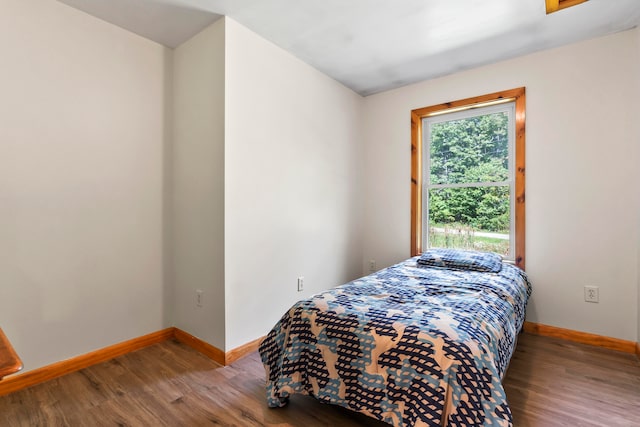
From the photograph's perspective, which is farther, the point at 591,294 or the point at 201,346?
the point at 591,294

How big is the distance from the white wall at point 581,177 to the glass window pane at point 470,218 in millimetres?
241

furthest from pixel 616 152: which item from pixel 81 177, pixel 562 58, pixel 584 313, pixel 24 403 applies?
pixel 24 403

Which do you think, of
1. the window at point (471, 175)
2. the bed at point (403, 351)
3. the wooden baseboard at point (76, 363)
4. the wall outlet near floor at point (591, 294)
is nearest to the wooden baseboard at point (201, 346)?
the wooden baseboard at point (76, 363)

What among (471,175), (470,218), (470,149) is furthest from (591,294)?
(470,149)

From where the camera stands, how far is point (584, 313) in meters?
2.57

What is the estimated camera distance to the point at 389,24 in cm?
232

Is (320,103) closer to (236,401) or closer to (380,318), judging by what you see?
(380,318)

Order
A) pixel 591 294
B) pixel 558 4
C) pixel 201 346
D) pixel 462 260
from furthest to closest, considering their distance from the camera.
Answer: pixel 462 260 < pixel 591 294 < pixel 201 346 < pixel 558 4

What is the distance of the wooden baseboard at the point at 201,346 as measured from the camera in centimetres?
228

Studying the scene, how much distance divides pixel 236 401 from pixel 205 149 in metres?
1.70

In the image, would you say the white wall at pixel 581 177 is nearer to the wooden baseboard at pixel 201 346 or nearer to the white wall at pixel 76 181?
the wooden baseboard at pixel 201 346

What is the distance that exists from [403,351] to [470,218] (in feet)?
7.10

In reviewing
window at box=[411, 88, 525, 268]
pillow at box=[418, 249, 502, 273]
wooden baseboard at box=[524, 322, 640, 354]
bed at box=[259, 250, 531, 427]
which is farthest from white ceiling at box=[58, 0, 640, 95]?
wooden baseboard at box=[524, 322, 640, 354]

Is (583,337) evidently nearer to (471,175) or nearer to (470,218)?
(470,218)
